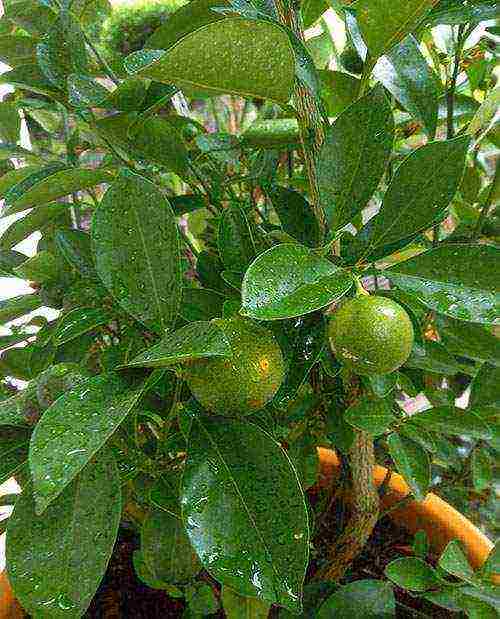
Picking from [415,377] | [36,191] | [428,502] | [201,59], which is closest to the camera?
[201,59]

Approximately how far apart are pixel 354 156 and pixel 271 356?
0.13 m

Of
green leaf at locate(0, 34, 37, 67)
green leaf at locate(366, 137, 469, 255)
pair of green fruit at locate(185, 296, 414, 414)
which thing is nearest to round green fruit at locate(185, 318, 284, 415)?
pair of green fruit at locate(185, 296, 414, 414)

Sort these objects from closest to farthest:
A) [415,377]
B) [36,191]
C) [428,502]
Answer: [36,191] < [415,377] < [428,502]

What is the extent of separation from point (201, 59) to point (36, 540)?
0.27 m

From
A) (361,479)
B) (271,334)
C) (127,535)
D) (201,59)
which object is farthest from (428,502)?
(201,59)

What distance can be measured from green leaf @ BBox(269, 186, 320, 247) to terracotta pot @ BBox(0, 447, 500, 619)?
0.34m

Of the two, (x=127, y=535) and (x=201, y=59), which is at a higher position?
(x=201, y=59)

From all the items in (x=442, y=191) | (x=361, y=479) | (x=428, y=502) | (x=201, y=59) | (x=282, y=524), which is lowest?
(x=428, y=502)

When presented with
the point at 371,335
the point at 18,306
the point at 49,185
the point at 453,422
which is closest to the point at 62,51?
the point at 49,185

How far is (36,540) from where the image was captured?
1.19ft

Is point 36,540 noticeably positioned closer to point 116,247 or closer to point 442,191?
point 116,247

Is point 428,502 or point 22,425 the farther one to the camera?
point 428,502

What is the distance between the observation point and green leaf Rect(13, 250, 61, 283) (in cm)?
51

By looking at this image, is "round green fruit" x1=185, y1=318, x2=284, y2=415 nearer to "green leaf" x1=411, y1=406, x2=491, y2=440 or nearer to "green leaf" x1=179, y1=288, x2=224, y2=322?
"green leaf" x1=179, y1=288, x2=224, y2=322
